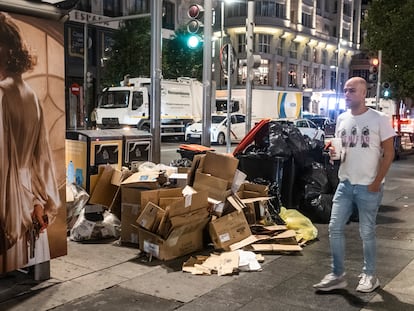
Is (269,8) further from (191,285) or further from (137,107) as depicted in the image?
(191,285)

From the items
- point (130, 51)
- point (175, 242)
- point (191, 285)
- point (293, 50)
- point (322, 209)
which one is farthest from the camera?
point (293, 50)

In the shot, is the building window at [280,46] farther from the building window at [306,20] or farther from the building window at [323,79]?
the building window at [323,79]

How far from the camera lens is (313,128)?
27453mm

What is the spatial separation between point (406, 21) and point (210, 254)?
20.6 meters

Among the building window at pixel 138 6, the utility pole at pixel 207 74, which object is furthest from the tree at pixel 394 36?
the building window at pixel 138 6

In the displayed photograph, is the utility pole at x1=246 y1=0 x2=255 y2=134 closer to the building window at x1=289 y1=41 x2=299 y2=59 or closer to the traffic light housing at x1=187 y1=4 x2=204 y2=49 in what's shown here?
the traffic light housing at x1=187 y1=4 x2=204 y2=49

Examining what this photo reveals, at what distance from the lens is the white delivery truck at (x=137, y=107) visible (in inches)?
990

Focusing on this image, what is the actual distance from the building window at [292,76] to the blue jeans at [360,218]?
5211 centimetres

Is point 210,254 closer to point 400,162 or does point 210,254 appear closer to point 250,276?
point 250,276

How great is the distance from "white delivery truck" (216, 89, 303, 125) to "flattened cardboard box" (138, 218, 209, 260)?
26160 millimetres

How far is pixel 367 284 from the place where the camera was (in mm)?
4992

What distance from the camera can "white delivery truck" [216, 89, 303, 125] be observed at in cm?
3272

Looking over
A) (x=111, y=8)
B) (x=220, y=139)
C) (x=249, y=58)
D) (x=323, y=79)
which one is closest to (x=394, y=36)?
(x=220, y=139)

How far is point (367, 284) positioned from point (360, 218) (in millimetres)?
628
